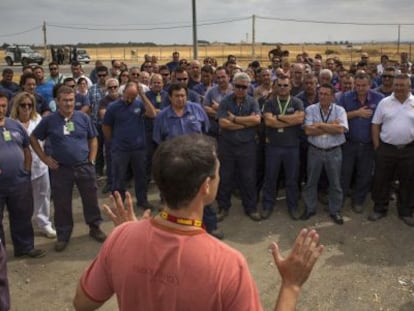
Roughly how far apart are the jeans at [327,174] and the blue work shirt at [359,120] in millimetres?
434

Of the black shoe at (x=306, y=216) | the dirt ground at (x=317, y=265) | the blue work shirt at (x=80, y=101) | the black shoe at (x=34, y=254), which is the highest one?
the blue work shirt at (x=80, y=101)

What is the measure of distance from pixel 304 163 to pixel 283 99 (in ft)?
4.71

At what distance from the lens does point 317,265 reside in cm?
525

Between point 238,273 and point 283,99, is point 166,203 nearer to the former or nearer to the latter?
point 238,273

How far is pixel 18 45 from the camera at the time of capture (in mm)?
40156

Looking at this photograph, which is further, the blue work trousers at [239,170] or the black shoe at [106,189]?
the black shoe at [106,189]

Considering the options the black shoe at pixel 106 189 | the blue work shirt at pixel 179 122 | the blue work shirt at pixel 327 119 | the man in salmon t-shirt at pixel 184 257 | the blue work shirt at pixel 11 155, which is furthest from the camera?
the black shoe at pixel 106 189

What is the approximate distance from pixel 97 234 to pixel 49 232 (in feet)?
2.35

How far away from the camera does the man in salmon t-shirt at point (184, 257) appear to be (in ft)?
5.26

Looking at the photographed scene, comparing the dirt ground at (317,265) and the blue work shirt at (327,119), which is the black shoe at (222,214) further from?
the blue work shirt at (327,119)

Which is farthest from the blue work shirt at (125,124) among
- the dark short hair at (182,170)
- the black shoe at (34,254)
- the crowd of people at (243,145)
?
the dark short hair at (182,170)

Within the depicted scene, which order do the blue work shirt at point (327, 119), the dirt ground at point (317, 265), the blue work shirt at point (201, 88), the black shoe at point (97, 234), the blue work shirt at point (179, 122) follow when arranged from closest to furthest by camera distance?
the dirt ground at point (317, 265) → the black shoe at point (97, 234) → the blue work shirt at point (179, 122) → the blue work shirt at point (327, 119) → the blue work shirt at point (201, 88)

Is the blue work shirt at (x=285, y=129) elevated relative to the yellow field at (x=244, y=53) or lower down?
lower down

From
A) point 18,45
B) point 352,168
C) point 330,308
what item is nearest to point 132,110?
point 352,168
